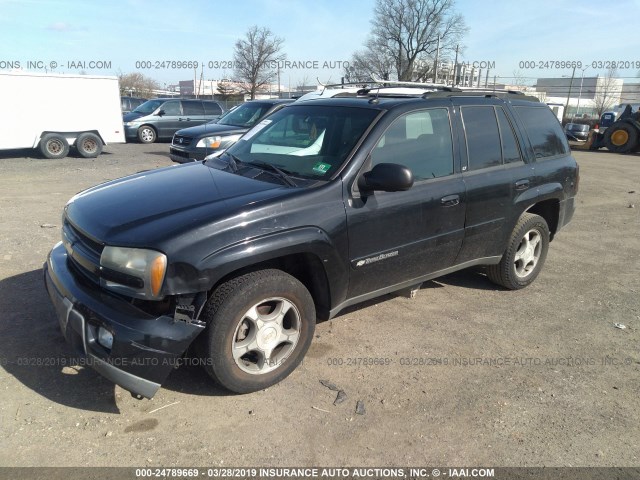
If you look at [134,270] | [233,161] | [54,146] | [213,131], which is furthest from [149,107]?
[134,270]

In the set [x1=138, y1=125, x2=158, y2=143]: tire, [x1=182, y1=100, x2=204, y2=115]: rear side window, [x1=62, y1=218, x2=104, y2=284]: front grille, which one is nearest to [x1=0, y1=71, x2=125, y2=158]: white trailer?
[x1=138, y1=125, x2=158, y2=143]: tire

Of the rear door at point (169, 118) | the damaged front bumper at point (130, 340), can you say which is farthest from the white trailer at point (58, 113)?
the damaged front bumper at point (130, 340)

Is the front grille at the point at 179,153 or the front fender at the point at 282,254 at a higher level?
the front fender at the point at 282,254

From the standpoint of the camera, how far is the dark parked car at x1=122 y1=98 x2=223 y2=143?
1805cm

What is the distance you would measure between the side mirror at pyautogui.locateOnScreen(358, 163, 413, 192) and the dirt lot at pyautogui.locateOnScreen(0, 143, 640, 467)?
4.21ft

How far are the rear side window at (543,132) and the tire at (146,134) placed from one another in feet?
53.3

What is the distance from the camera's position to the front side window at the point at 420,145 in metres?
3.46

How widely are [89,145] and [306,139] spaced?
1273cm

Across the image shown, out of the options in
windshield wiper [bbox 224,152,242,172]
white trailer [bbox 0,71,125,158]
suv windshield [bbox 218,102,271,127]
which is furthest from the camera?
white trailer [bbox 0,71,125,158]

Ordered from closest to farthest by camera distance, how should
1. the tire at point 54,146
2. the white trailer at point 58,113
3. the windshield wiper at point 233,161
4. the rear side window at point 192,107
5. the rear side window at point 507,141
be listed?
the windshield wiper at point 233,161
the rear side window at point 507,141
the white trailer at point 58,113
the tire at point 54,146
the rear side window at point 192,107

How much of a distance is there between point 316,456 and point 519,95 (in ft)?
13.5

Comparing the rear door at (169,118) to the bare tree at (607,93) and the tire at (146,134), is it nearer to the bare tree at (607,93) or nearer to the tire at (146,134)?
the tire at (146,134)

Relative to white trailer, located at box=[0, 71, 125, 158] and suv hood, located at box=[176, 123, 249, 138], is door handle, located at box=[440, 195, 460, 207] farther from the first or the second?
white trailer, located at box=[0, 71, 125, 158]

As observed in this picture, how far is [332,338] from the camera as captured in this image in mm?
3793
